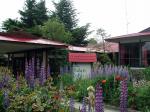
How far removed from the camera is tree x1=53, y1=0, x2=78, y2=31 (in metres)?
39.1

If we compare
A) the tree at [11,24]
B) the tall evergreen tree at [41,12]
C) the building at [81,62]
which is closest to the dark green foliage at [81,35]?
the tall evergreen tree at [41,12]

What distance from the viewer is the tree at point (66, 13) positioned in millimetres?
39125

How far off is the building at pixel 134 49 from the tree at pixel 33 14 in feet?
57.4

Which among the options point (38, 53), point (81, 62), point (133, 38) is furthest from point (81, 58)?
Result: point (133, 38)

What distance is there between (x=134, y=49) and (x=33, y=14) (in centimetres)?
2010

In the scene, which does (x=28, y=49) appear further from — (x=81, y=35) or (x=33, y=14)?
(x=33, y=14)

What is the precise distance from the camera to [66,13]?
131 ft

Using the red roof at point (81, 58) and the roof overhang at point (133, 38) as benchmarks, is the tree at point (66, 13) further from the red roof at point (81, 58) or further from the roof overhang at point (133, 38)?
the red roof at point (81, 58)

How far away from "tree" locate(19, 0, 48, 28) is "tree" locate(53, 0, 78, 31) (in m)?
1.77

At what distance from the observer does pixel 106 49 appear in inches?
1109

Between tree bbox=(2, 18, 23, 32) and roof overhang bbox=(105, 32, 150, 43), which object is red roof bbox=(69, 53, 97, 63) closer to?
roof overhang bbox=(105, 32, 150, 43)

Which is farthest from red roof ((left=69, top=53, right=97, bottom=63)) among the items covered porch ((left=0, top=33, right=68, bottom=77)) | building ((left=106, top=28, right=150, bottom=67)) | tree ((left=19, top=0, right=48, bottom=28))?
tree ((left=19, top=0, right=48, bottom=28))

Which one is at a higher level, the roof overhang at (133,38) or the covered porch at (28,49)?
the roof overhang at (133,38)

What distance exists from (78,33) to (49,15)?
6381mm
